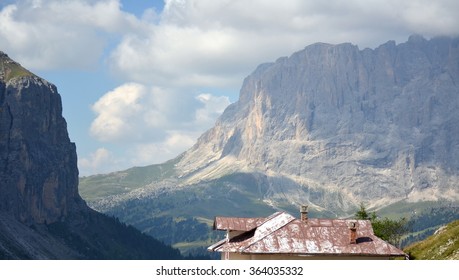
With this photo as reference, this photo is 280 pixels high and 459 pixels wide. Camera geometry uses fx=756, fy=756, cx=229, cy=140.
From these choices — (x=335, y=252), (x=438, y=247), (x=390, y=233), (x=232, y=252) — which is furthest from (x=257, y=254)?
(x=390, y=233)

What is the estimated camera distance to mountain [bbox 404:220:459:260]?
216 feet

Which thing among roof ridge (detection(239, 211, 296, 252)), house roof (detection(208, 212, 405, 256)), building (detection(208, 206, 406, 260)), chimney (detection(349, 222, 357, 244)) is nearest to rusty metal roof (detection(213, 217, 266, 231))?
house roof (detection(208, 212, 405, 256))

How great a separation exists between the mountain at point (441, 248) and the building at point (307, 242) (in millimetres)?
2961

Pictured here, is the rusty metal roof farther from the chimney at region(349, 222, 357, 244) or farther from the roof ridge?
the chimney at region(349, 222, 357, 244)

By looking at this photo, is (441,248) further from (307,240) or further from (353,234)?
(307,240)

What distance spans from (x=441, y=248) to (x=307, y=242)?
491 inches

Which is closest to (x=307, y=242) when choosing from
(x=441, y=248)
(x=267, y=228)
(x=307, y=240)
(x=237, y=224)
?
(x=307, y=240)

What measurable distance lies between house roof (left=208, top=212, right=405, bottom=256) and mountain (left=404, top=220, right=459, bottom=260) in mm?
3078

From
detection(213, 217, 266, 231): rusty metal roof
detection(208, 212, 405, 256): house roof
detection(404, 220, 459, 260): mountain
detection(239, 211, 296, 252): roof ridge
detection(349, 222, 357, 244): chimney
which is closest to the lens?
detection(404, 220, 459, 260): mountain

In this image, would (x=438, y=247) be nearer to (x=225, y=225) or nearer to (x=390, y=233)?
(x=225, y=225)

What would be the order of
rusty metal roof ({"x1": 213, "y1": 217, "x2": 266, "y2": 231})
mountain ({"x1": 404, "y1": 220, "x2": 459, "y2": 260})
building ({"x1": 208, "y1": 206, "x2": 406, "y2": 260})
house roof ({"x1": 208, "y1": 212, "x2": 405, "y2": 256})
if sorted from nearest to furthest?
mountain ({"x1": 404, "y1": 220, "x2": 459, "y2": 260})
building ({"x1": 208, "y1": 206, "x2": 406, "y2": 260})
house roof ({"x1": 208, "y1": 212, "x2": 405, "y2": 256})
rusty metal roof ({"x1": 213, "y1": 217, "x2": 266, "y2": 231})

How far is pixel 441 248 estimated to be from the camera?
229 ft
